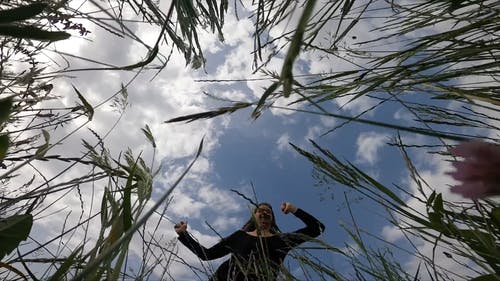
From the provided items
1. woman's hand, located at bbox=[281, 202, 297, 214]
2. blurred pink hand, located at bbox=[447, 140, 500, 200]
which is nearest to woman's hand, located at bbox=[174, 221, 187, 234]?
woman's hand, located at bbox=[281, 202, 297, 214]

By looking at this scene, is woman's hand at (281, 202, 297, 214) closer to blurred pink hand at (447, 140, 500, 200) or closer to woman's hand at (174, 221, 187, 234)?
woman's hand at (174, 221, 187, 234)

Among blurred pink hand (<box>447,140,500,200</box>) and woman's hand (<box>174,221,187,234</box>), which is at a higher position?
woman's hand (<box>174,221,187,234</box>)

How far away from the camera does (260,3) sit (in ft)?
3.39

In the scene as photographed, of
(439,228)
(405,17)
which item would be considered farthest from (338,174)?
(405,17)

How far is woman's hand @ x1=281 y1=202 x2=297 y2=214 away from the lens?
1868 millimetres

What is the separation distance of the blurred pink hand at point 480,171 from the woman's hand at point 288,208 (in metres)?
1.71

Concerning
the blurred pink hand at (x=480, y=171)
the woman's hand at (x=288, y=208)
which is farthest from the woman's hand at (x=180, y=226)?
the blurred pink hand at (x=480, y=171)

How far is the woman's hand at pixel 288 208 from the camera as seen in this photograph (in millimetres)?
1868

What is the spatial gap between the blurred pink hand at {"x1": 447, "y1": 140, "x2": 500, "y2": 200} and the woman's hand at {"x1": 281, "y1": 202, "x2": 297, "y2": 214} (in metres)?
1.71

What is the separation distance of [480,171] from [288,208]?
189 cm

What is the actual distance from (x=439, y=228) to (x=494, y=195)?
0.43m

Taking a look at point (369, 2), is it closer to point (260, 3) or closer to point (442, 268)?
point (260, 3)

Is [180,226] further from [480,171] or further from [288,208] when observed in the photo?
[480,171]

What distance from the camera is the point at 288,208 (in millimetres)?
2020
